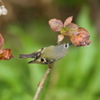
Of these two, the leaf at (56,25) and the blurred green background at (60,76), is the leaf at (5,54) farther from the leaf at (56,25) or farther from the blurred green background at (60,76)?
the blurred green background at (60,76)

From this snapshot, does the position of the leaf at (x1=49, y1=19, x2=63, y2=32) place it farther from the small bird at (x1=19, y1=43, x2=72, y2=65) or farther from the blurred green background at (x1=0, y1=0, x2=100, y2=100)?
the blurred green background at (x1=0, y1=0, x2=100, y2=100)

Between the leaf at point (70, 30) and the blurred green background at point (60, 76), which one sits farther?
the blurred green background at point (60, 76)

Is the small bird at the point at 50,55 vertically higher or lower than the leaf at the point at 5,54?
lower

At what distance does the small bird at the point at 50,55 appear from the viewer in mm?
720

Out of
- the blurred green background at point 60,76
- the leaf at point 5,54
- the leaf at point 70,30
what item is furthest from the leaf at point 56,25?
the blurred green background at point 60,76

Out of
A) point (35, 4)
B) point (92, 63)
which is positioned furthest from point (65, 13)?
point (92, 63)

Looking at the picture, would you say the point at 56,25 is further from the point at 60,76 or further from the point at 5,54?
the point at 60,76

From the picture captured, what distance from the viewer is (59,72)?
8.48 feet

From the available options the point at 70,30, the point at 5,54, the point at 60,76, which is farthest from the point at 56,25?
the point at 60,76

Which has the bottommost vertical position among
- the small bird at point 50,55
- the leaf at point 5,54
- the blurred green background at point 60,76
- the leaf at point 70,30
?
the small bird at point 50,55

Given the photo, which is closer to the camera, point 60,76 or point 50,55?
point 50,55

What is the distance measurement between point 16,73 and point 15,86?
211 millimetres

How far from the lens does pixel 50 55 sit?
74cm

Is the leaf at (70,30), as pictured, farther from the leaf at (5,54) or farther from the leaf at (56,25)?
the leaf at (5,54)
